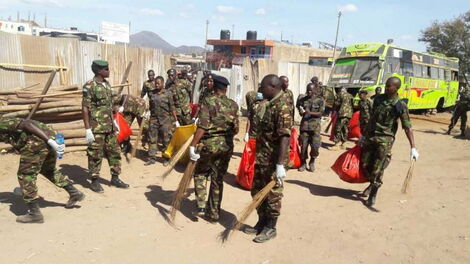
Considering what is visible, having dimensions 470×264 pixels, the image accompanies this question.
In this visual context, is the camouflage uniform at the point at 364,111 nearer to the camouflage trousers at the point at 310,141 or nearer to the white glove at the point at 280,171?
the camouflage trousers at the point at 310,141

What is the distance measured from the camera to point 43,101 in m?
7.59

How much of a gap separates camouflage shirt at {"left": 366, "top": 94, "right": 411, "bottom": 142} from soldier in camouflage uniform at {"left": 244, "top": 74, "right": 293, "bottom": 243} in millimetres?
1991

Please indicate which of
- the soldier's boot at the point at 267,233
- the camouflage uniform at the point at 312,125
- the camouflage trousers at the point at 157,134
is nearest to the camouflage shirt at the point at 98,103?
the camouflage trousers at the point at 157,134

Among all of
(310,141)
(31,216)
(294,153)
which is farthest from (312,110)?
(31,216)

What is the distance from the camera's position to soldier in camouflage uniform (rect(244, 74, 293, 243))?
4078 millimetres

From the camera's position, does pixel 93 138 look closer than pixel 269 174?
No

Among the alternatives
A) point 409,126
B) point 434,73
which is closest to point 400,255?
point 409,126

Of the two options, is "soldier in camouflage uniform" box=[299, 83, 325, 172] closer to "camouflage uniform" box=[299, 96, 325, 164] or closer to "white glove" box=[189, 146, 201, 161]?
"camouflage uniform" box=[299, 96, 325, 164]

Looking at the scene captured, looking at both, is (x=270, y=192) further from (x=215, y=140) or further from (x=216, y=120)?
(x=216, y=120)

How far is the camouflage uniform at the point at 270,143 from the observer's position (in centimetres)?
407

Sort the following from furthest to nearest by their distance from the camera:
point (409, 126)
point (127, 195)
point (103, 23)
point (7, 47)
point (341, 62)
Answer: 1. point (341, 62)
2. point (103, 23)
3. point (7, 47)
4. point (127, 195)
5. point (409, 126)

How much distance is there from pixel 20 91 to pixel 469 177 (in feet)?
28.6

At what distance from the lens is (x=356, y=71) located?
15.0m

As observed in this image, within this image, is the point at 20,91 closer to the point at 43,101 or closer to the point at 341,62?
the point at 43,101
